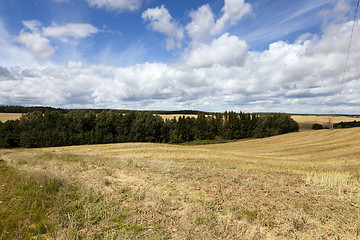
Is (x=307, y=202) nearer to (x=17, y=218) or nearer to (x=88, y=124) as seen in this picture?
(x=17, y=218)

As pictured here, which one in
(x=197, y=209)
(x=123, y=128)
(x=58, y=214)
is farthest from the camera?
(x=123, y=128)

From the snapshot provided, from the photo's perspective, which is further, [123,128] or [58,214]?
[123,128]

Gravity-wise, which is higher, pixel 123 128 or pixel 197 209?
pixel 197 209

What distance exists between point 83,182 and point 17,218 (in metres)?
3.55

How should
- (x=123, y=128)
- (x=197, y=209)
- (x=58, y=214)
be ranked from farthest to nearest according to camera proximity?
(x=123, y=128) → (x=197, y=209) → (x=58, y=214)

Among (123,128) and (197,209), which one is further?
(123,128)

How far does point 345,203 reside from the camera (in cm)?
714

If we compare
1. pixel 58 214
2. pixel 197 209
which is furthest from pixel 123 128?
Answer: pixel 197 209

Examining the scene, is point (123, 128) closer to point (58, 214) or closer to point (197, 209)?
point (58, 214)

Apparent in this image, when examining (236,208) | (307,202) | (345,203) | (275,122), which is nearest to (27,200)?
(236,208)

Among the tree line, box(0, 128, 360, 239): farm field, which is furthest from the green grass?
the tree line

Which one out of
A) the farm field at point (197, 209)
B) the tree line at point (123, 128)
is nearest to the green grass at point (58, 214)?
the farm field at point (197, 209)

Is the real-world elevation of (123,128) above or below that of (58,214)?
below

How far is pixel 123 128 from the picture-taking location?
238 ft
